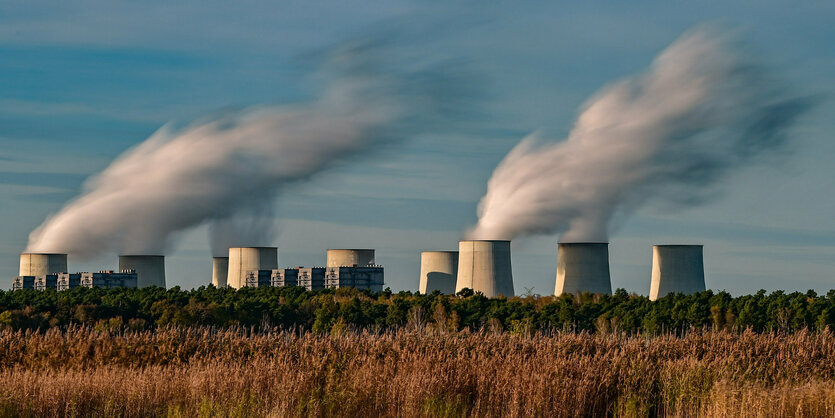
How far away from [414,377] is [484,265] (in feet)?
144

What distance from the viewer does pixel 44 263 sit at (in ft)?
264

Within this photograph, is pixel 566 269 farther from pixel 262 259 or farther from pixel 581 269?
pixel 262 259

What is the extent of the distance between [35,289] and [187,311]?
99.6ft

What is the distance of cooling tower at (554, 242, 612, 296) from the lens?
57656 millimetres

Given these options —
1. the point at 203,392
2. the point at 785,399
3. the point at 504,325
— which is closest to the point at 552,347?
the point at 785,399

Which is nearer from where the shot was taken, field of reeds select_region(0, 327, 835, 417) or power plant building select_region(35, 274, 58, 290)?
field of reeds select_region(0, 327, 835, 417)

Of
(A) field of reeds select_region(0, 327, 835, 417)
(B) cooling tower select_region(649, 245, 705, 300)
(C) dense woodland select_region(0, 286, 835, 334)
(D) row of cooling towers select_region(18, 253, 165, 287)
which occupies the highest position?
(D) row of cooling towers select_region(18, 253, 165, 287)

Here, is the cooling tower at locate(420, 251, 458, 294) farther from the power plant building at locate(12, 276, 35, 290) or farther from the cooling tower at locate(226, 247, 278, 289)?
the power plant building at locate(12, 276, 35, 290)

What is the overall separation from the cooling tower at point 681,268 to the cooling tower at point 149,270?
1555 inches

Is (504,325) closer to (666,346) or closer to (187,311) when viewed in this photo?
(187,311)

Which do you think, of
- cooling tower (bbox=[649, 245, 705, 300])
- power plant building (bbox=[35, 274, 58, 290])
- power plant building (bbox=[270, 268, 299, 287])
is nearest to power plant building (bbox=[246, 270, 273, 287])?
power plant building (bbox=[270, 268, 299, 287])

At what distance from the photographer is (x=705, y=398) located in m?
17.3

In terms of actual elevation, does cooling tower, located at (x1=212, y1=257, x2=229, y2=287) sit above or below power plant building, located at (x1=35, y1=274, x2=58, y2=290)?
above

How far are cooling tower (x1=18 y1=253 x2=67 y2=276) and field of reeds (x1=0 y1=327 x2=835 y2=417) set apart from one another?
61594 mm
